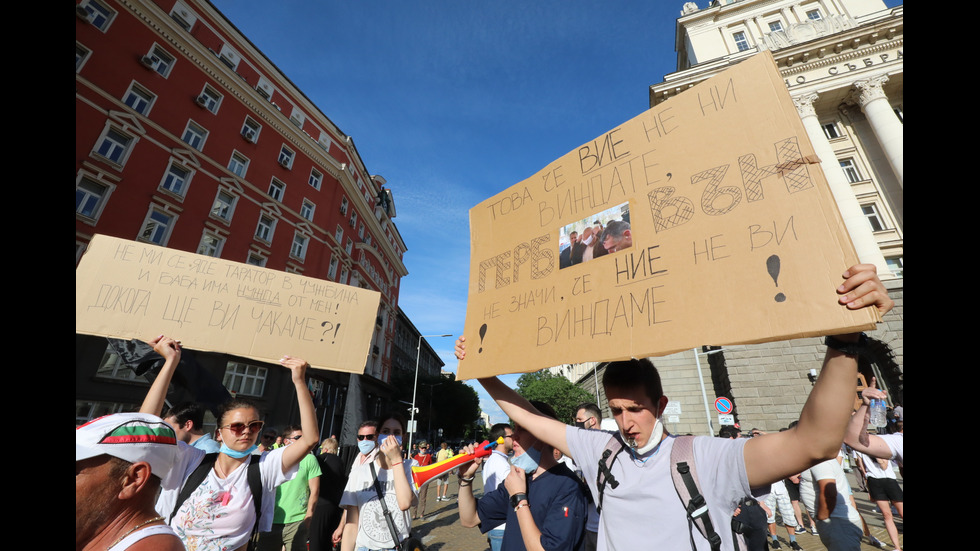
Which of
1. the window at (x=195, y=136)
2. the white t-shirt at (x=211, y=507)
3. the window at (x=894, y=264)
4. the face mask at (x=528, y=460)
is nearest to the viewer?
the face mask at (x=528, y=460)

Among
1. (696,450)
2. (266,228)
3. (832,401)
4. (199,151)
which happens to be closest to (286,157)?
(266,228)

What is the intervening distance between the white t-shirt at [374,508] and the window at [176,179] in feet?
70.3

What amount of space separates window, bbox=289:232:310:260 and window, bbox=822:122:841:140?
103 ft

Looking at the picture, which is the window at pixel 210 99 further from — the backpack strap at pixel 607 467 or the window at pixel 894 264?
the window at pixel 894 264

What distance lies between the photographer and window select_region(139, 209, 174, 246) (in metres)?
18.0

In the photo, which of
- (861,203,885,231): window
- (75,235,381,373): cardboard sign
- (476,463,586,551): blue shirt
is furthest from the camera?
(861,203,885,231): window

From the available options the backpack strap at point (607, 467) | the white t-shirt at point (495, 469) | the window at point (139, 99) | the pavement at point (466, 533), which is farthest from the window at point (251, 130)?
the backpack strap at point (607, 467)

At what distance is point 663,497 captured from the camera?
1627mm

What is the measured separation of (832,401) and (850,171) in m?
27.7

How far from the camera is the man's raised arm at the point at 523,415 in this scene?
223 centimetres

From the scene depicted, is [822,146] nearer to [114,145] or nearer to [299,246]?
[299,246]

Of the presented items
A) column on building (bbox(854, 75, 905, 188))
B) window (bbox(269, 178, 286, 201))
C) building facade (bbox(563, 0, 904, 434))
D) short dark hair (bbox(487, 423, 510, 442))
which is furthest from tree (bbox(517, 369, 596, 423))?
short dark hair (bbox(487, 423, 510, 442))

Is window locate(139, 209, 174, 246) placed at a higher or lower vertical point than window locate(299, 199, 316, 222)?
lower

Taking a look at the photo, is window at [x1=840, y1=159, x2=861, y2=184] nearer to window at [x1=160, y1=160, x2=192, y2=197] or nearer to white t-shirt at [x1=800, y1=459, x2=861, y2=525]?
white t-shirt at [x1=800, y1=459, x2=861, y2=525]
